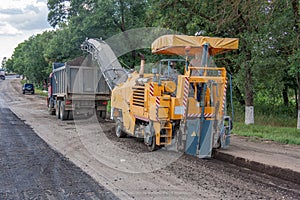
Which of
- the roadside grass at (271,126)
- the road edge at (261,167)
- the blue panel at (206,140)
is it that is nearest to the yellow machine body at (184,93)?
the blue panel at (206,140)

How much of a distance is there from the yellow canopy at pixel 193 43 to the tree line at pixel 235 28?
131 inches

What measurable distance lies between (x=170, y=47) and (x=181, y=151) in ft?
8.62

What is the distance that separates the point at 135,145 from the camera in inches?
441

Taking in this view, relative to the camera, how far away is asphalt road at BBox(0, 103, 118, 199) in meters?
6.17

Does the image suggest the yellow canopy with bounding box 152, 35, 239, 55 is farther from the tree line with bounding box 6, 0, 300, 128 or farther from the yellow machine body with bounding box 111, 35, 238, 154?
the tree line with bounding box 6, 0, 300, 128

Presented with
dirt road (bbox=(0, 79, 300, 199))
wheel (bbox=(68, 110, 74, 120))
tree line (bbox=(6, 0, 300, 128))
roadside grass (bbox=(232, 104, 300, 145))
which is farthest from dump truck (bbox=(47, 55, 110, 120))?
roadside grass (bbox=(232, 104, 300, 145))

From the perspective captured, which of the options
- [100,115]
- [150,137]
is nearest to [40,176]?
[150,137]

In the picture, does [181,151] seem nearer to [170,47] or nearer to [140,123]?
[140,123]

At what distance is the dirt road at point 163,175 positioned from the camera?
20.7 feet

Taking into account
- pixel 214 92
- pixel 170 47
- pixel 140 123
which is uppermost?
pixel 170 47

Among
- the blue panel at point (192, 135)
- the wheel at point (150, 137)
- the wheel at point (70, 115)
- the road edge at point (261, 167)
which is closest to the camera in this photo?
the road edge at point (261, 167)

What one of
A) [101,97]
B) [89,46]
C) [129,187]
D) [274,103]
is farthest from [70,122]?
[274,103]

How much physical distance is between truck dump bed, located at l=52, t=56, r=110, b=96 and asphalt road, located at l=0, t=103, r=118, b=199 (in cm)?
640

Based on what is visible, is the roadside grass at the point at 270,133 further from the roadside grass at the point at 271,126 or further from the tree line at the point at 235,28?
the tree line at the point at 235,28
